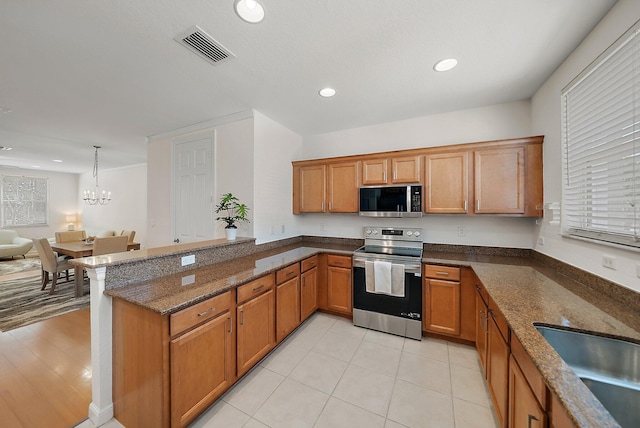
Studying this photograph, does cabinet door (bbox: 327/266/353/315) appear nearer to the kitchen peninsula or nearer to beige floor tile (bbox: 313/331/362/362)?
beige floor tile (bbox: 313/331/362/362)

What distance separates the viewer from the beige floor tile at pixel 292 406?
5.17 feet

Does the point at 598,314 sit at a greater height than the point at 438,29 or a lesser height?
lesser

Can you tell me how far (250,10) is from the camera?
144 centimetres

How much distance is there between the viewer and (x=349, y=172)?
10.6 ft

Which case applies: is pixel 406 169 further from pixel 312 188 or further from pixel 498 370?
pixel 498 370

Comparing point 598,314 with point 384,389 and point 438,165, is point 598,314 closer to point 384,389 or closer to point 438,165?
point 384,389

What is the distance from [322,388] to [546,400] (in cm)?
147

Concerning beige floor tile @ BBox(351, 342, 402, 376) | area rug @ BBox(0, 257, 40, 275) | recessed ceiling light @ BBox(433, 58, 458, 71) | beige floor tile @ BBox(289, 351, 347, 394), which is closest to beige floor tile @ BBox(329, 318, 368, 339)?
beige floor tile @ BBox(351, 342, 402, 376)

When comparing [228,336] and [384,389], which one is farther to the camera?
[384,389]

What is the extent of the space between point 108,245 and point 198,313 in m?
3.79

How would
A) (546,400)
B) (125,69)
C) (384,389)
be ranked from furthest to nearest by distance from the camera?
(125,69) < (384,389) < (546,400)

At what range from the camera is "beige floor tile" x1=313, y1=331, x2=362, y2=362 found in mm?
2287

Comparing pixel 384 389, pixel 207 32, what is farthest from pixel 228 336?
pixel 207 32

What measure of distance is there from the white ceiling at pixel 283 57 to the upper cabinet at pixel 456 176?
0.59 meters
